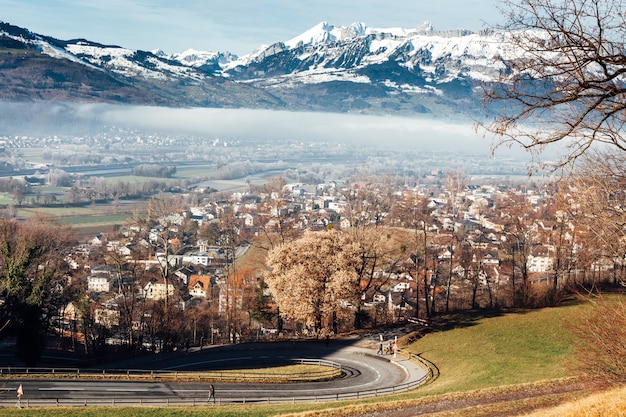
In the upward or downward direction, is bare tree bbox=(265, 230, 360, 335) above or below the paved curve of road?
above

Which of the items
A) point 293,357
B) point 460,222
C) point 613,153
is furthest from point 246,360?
point 460,222

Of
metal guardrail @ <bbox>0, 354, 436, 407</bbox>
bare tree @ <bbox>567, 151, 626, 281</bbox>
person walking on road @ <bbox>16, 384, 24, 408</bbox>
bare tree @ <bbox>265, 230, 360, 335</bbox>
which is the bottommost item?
metal guardrail @ <bbox>0, 354, 436, 407</bbox>

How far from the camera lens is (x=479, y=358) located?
23.9m

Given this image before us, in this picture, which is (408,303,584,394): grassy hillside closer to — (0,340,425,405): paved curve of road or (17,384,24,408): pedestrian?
(0,340,425,405): paved curve of road

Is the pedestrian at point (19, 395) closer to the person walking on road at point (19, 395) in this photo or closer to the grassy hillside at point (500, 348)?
the person walking on road at point (19, 395)

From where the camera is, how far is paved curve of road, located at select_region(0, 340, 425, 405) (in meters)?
19.9

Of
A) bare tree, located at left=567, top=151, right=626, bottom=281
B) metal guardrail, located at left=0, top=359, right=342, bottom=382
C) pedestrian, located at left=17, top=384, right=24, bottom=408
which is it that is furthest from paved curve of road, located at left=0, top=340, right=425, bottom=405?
bare tree, located at left=567, top=151, right=626, bottom=281

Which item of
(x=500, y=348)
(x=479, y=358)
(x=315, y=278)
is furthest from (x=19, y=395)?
(x=500, y=348)

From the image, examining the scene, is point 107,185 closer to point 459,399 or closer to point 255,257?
point 255,257

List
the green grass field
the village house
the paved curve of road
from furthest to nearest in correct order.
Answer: the village house → the paved curve of road → the green grass field

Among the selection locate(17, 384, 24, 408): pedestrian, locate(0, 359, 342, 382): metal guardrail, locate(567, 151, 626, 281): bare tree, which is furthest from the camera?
locate(0, 359, 342, 382): metal guardrail

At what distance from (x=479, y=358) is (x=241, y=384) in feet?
32.9

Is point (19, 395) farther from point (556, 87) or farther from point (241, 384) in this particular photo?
point (556, 87)

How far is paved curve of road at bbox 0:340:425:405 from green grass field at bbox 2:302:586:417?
165 centimetres
